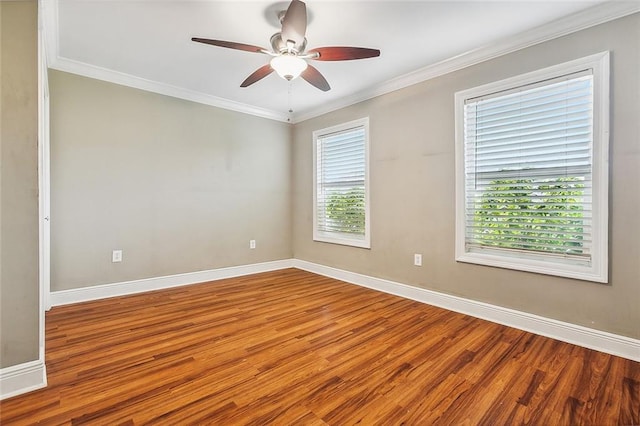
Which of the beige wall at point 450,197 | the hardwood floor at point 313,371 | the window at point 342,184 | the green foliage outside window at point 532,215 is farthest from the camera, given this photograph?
the window at point 342,184

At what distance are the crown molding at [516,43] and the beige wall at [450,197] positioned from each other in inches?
2.1

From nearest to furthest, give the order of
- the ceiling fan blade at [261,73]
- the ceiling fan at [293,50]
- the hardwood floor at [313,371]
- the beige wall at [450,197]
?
the hardwood floor at [313,371] < the ceiling fan at [293,50] < the beige wall at [450,197] < the ceiling fan blade at [261,73]

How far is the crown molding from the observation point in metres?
2.03

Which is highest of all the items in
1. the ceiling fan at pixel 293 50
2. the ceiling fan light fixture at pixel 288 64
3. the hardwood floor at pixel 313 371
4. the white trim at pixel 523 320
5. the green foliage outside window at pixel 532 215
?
the ceiling fan at pixel 293 50

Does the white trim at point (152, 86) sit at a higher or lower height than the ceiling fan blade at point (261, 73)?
higher

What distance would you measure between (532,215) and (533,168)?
0.39 m

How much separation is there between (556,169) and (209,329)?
3.08 meters

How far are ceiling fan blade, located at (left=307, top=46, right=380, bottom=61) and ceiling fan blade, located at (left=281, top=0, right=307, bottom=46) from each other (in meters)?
0.17

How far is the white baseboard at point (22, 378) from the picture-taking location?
1525 mm

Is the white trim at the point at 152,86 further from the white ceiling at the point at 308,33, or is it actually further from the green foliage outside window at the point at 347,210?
the green foliage outside window at the point at 347,210

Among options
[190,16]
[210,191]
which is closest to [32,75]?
[190,16]

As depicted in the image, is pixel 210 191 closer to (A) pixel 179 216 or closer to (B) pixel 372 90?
(A) pixel 179 216

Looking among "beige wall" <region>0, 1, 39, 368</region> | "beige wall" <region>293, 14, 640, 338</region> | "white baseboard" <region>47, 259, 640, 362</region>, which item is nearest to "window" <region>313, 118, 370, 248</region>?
"beige wall" <region>293, 14, 640, 338</region>

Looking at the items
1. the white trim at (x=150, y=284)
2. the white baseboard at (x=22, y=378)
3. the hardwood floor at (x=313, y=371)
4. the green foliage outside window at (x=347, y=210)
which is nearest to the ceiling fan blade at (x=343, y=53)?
the green foliage outside window at (x=347, y=210)
